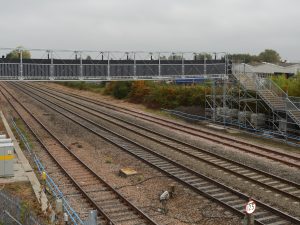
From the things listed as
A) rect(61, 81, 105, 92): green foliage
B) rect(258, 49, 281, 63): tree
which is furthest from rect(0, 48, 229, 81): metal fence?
rect(258, 49, 281, 63): tree

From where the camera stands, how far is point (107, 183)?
16.8 m

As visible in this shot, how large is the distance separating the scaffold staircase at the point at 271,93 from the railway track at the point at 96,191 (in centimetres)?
1519

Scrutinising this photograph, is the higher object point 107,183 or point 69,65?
point 69,65

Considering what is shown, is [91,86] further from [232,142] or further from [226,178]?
[226,178]

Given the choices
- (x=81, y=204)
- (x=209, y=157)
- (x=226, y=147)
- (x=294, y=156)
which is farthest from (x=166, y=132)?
(x=81, y=204)

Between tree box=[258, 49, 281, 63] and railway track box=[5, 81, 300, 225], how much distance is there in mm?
104837

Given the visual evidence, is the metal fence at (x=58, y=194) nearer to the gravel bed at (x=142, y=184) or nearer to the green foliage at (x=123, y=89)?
the gravel bed at (x=142, y=184)

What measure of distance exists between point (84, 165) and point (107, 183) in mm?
3549

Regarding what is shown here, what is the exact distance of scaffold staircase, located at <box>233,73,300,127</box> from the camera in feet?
93.5

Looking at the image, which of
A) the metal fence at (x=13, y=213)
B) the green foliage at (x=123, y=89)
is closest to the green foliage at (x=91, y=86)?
the green foliage at (x=123, y=89)

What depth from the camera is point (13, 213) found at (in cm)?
1172

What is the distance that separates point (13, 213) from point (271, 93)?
23.8 meters

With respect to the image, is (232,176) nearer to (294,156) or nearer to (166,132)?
(294,156)

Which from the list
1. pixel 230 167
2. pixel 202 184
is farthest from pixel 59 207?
pixel 230 167
